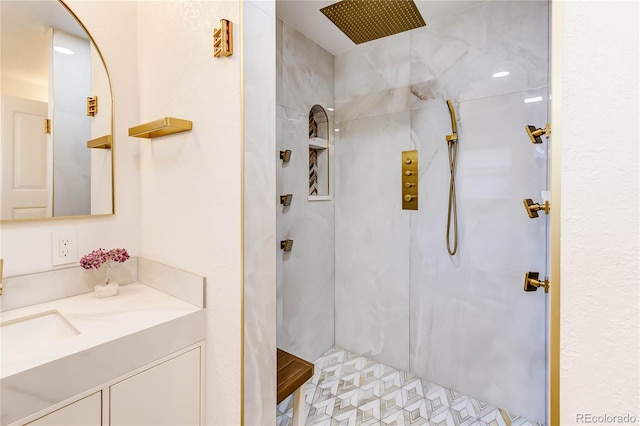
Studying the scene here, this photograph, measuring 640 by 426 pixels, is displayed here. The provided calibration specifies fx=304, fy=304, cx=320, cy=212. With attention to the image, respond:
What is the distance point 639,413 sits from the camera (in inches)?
22.2

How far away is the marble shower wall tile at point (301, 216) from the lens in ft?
6.42

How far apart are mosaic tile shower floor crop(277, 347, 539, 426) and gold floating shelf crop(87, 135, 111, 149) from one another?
5.53 ft

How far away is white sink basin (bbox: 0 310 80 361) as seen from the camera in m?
1.04

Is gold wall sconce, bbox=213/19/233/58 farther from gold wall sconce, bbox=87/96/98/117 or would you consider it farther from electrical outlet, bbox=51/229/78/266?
electrical outlet, bbox=51/229/78/266

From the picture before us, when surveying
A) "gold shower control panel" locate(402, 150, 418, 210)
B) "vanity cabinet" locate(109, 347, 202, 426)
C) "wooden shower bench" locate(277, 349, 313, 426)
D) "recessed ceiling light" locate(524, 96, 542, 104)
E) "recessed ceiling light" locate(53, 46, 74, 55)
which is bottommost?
"wooden shower bench" locate(277, 349, 313, 426)

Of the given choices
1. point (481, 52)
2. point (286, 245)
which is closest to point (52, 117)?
point (286, 245)

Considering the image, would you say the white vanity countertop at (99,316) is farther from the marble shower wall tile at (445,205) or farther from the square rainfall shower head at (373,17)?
the square rainfall shower head at (373,17)

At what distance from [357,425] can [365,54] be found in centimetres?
238

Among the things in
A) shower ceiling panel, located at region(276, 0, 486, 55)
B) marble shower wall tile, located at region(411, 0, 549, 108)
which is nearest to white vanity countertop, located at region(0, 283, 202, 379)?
shower ceiling panel, located at region(276, 0, 486, 55)

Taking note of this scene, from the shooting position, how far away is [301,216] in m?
2.11

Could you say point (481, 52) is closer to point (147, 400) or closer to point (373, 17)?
→ point (373, 17)

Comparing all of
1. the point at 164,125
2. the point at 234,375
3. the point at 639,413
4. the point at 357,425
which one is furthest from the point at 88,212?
the point at 639,413

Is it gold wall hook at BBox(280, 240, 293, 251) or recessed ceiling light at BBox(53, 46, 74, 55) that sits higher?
recessed ceiling light at BBox(53, 46, 74, 55)

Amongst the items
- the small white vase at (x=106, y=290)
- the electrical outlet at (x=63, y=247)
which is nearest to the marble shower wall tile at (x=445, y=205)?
the small white vase at (x=106, y=290)
